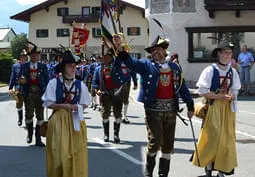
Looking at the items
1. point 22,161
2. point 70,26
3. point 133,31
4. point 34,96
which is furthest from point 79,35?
point 70,26

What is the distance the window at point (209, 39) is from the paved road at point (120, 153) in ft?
34.4

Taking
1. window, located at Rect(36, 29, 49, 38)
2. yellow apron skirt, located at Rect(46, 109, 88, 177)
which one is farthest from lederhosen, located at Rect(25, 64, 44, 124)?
window, located at Rect(36, 29, 49, 38)

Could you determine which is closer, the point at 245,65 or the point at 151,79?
the point at 151,79

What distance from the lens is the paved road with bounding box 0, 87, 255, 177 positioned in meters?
7.47

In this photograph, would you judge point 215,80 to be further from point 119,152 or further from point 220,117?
point 119,152

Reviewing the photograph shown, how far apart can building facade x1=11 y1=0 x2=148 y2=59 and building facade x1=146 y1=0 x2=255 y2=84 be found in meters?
32.1

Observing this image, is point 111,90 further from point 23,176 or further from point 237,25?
point 237,25

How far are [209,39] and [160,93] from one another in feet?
58.7

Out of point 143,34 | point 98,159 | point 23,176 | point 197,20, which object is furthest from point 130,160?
point 143,34

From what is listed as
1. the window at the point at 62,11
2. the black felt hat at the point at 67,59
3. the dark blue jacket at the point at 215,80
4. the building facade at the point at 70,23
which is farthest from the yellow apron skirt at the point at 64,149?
the window at the point at 62,11

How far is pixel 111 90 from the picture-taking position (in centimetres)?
1008

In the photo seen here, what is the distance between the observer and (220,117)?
6.58m

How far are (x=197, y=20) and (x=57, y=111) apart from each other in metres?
18.4

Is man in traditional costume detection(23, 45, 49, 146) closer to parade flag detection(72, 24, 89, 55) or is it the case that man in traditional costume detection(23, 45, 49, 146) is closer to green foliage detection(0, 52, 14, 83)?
parade flag detection(72, 24, 89, 55)
